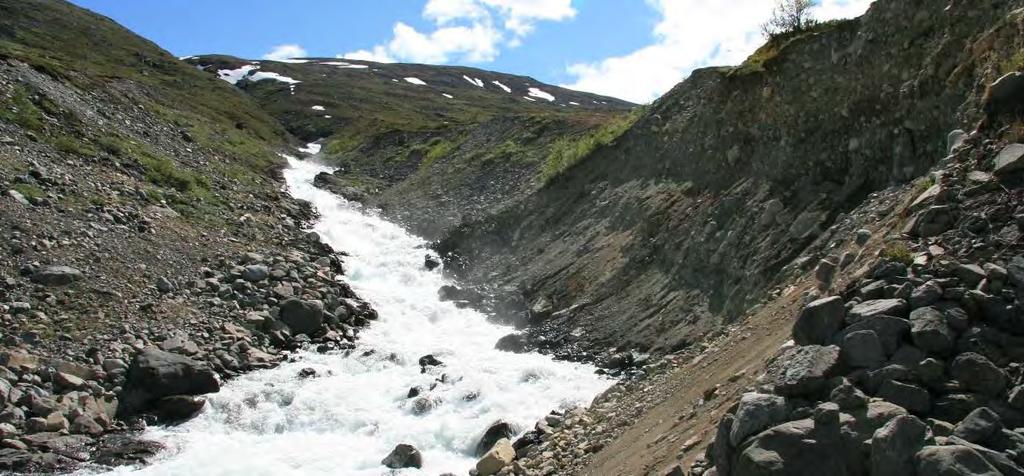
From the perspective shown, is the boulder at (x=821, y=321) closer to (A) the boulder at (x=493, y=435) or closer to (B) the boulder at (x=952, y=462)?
(B) the boulder at (x=952, y=462)

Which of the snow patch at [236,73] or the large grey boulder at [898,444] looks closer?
the large grey boulder at [898,444]

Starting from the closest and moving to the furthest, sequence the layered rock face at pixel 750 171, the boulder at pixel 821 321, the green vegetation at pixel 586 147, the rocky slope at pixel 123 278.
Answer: the boulder at pixel 821 321 < the layered rock face at pixel 750 171 < the rocky slope at pixel 123 278 < the green vegetation at pixel 586 147

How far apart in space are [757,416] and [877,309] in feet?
5.41

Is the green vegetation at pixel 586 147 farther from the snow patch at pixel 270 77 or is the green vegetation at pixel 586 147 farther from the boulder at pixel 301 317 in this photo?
the snow patch at pixel 270 77

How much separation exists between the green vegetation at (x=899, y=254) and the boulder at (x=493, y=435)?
9.21 metres

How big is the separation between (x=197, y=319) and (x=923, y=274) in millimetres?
19409

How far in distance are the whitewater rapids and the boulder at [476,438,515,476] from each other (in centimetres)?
59

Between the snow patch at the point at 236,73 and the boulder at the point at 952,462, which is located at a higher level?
the snow patch at the point at 236,73

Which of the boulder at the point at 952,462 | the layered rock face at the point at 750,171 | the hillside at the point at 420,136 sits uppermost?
the hillside at the point at 420,136

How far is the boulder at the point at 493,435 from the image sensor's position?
1529 centimetres

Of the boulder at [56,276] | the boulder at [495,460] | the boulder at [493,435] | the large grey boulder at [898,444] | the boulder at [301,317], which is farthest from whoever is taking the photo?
the boulder at [301,317]

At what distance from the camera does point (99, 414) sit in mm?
Answer: 16766

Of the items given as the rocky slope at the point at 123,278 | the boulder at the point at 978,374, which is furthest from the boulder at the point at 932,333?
the rocky slope at the point at 123,278

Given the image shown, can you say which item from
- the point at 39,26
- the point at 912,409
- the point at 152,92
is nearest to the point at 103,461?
the point at 912,409
